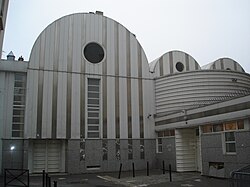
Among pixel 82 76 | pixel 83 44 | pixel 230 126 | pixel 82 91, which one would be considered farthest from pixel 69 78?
pixel 230 126

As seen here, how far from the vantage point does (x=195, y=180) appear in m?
16.4

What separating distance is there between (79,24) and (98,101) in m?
6.68

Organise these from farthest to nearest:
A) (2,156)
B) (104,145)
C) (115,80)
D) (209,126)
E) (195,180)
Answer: (115,80) → (104,145) → (2,156) → (209,126) → (195,180)

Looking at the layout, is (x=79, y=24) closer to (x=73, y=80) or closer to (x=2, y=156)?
(x=73, y=80)

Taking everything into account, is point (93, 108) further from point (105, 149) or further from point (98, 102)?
point (105, 149)

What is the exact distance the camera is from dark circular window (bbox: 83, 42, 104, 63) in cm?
2464

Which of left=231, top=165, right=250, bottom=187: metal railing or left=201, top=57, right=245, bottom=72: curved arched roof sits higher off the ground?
left=201, top=57, right=245, bottom=72: curved arched roof

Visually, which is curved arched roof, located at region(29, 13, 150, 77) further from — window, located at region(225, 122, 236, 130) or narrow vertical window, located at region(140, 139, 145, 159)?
window, located at region(225, 122, 236, 130)

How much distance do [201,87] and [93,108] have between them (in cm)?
881

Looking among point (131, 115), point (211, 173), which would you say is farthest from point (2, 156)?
point (211, 173)

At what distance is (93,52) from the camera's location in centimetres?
2492

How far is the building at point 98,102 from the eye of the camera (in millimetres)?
21531

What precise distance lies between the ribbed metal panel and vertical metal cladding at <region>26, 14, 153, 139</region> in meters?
2.62

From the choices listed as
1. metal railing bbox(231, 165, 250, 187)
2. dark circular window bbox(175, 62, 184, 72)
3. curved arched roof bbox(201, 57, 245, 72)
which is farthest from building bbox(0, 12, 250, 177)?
metal railing bbox(231, 165, 250, 187)
